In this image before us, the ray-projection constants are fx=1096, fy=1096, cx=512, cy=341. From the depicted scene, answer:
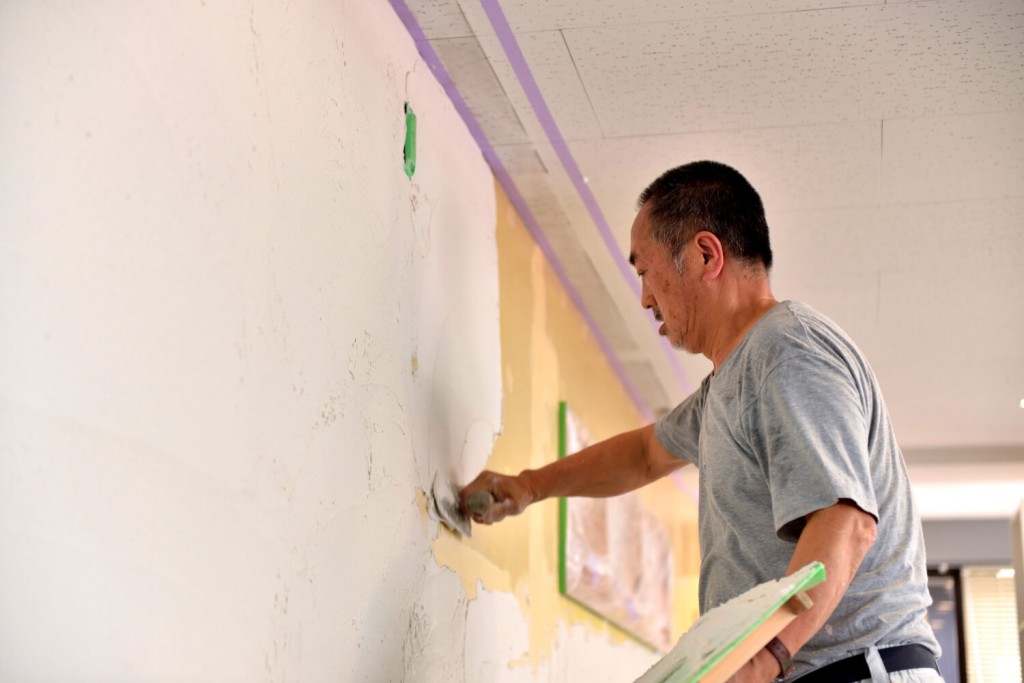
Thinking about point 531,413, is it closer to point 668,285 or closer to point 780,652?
point 668,285

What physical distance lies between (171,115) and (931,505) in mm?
6340

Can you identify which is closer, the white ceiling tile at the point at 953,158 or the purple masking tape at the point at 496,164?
the purple masking tape at the point at 496,164


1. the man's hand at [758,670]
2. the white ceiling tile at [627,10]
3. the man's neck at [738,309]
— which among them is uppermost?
the white ceiling tile at [627,10]

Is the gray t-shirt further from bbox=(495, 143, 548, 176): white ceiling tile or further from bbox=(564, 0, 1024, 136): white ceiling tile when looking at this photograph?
bbox=(495, 143, 548, 176): white ceiling tile

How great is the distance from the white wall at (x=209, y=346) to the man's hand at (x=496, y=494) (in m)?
0.19

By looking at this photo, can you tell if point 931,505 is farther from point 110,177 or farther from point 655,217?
point 110,177

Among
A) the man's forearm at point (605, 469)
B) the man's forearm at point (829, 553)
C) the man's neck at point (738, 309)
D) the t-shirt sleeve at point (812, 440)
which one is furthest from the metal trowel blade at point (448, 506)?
the man's forearm at point (829, 553)

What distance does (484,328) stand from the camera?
2746 mm

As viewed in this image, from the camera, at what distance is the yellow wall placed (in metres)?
2.71

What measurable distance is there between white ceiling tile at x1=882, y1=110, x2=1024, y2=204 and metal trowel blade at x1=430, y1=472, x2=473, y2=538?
54.0 inches

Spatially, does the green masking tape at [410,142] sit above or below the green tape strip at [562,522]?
above

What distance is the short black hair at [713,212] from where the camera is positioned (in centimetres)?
213

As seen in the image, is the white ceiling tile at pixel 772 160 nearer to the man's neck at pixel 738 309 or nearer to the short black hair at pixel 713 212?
the short black hair at pixel 713 212

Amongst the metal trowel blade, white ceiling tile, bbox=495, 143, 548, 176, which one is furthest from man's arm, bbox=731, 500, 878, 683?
white ceiling tile, bbox=495, 143, 548, 176
